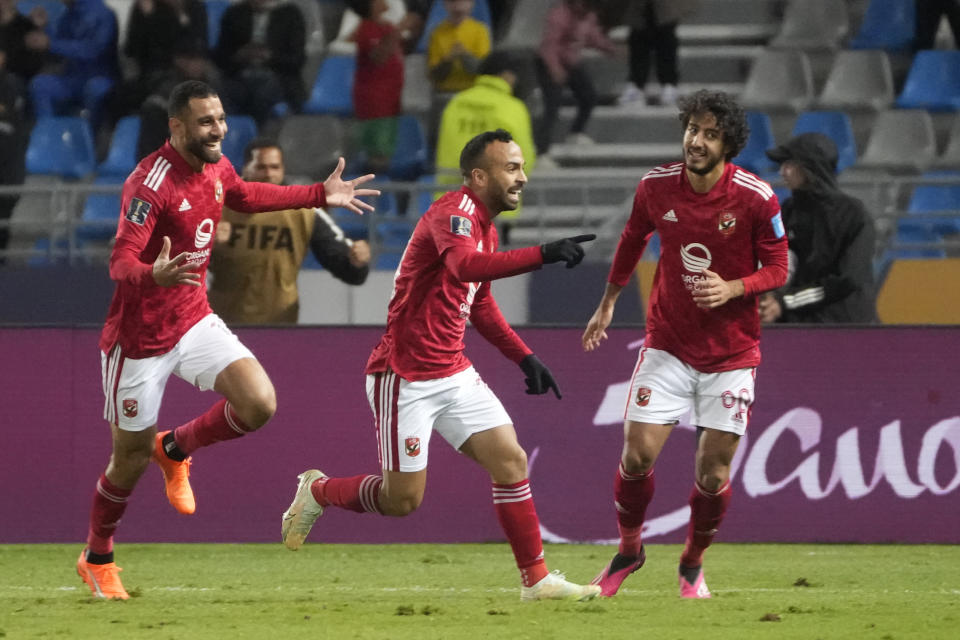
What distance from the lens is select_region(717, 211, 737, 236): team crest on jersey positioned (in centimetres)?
672

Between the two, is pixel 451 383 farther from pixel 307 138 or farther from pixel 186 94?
pixel 307 138

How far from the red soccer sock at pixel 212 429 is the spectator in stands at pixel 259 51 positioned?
25.1 feet

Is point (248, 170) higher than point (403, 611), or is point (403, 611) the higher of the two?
point (248, 170)

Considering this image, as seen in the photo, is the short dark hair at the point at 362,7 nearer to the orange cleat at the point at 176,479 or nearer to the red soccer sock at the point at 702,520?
the orange cleat at the point at 176,479

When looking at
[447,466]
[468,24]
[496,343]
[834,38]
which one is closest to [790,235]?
[447,466]

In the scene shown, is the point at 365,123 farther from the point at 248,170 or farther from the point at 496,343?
the point at 496,343

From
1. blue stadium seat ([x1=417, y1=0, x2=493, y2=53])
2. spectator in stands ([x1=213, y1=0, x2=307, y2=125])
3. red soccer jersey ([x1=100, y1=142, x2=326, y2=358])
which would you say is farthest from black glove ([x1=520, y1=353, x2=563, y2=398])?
blue stadium seat ([x1=417, y1=0, x2=493, y2=53])

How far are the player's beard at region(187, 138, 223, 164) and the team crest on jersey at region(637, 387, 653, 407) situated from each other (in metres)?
2.04

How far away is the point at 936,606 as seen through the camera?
656cm

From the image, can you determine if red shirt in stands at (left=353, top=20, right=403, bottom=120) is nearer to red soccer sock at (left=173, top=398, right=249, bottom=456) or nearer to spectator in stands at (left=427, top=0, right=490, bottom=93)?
spectator in stands at (left=427, top=0, right=490, bottom=93)

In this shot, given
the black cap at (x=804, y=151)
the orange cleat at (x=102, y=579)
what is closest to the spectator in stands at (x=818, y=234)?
the black cap at (x=804, y=151)

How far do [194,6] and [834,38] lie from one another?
240 inches

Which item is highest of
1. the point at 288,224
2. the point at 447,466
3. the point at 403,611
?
the point at 288,224

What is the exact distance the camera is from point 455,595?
704 cm
